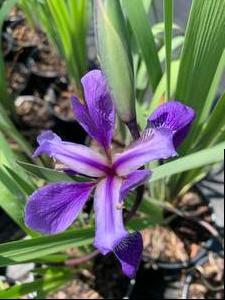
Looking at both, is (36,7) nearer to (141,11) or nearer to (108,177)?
(141,11)

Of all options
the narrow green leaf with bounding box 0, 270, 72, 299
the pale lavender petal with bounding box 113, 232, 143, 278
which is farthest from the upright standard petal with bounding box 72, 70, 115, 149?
the narrow green leaf with bounding box 0, 270, 72, 299

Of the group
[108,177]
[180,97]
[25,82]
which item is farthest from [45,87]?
[108,177]

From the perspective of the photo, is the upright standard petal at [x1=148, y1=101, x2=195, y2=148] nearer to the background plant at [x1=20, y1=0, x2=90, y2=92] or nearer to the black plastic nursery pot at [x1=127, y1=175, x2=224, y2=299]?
the background plant at [x1=20, y1=0, x2=90, y2=92]

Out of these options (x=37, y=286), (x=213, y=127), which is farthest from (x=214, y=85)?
(x=37, y=286)

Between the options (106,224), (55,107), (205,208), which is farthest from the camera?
(55,107)

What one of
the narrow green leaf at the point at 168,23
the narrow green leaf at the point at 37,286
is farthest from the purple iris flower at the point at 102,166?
the narrow green leaf at the point at 37,286

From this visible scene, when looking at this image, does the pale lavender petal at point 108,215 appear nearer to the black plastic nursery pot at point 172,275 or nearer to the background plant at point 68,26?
the background plant at point 68,26
